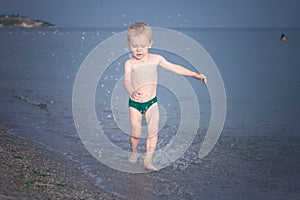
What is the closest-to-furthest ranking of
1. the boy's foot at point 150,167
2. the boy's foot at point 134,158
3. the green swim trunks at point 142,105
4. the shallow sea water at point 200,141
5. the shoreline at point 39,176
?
the shoreline at point 39,176
the shallow sea water at point 200,141
the green swim trunks at point 142,105
the boy's foot at point 150,167
the boy's foot at point 134,158

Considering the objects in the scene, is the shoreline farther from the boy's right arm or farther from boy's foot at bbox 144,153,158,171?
the boy's right arm

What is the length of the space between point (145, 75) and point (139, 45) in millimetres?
650

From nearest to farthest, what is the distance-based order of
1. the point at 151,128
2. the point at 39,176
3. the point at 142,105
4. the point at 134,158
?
the point at 39,176 < the point at 142,105 < the point at 151,128 < the point at 134,158

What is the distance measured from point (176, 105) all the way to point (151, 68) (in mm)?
8269

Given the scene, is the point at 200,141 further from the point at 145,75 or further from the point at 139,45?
the point at 139,45

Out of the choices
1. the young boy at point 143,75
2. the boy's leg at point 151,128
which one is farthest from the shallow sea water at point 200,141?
the young boy at point 143,75

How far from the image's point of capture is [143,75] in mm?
8445

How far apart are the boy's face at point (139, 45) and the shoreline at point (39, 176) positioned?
2.29 metres

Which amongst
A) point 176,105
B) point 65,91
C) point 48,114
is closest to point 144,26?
point 48,114

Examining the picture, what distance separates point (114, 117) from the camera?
1423cm

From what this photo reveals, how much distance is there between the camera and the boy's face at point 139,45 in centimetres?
794

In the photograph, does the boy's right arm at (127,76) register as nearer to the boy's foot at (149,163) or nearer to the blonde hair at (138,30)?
the blonde hair at (138,30)

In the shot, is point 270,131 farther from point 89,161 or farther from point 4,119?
point 4,119

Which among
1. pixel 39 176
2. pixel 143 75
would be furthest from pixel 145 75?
pixel 39 176
